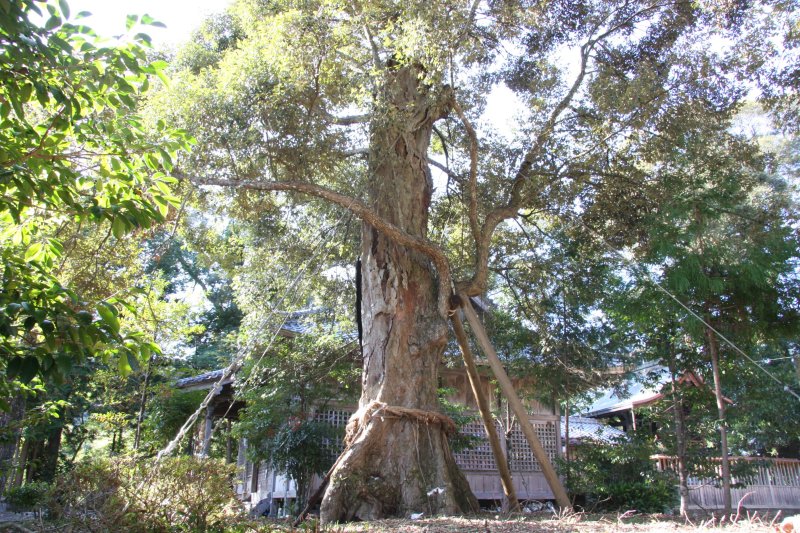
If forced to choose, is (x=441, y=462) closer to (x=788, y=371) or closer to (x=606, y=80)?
(x=606, y=80)

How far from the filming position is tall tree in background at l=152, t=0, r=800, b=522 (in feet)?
23.2

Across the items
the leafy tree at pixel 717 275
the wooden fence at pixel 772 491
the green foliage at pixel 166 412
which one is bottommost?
the wooden fence at pixel 772 491

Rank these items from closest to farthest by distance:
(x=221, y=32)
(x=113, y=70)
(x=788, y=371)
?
(x=113, y=70) → (x=221, y=32) → (x=788, y=371)

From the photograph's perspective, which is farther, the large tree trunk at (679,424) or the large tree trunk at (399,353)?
the large tree trunk at (679,424)

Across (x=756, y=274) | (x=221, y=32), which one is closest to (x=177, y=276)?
(x=221, y=32)

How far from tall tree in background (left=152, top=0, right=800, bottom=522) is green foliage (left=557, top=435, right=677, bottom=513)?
3349 mm

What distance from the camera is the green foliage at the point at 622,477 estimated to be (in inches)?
365

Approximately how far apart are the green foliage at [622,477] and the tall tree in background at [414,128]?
3.35 m

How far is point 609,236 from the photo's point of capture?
32.7 ft

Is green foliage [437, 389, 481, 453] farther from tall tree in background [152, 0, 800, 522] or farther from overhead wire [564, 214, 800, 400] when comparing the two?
overhead wire [564, 214, 800, 400]

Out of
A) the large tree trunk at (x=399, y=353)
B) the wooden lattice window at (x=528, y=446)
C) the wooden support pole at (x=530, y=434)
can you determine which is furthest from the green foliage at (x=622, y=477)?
the large tree trunk at (x=399, y=353)

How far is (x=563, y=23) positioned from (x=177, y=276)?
2205 cm

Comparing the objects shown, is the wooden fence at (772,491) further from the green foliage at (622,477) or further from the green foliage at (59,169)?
the green foliage at (59,169)

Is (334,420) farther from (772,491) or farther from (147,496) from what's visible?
(772,491)
